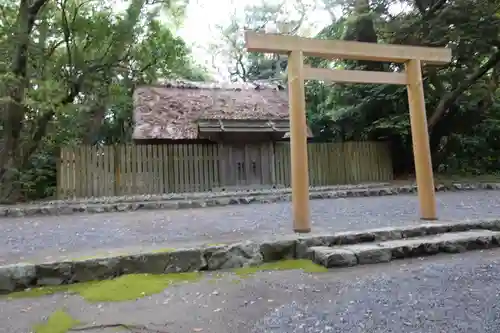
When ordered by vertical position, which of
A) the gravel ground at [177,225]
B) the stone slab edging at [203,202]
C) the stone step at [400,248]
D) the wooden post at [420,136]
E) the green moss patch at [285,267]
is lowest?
the green moss patch at [285,267]

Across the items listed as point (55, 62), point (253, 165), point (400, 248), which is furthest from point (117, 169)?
point (400, 248)

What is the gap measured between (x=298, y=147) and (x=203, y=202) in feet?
13.3

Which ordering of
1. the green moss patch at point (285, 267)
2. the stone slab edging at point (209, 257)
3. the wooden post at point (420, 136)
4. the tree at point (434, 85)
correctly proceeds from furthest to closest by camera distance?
1. the tree at point (434, 85)
2. the wooden post at point (420, 136)
3. the green moss patch at point (285, 267)
4. the stone slab edging at point (209, 257)

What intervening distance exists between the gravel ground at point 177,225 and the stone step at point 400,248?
78cm

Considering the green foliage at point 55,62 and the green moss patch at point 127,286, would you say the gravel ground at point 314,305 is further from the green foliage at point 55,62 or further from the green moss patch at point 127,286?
the green foliage at point 55,62

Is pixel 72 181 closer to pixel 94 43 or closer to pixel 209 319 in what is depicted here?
pixel 94 43

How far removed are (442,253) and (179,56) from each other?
9286mm

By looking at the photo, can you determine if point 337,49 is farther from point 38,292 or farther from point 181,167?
point 181,167

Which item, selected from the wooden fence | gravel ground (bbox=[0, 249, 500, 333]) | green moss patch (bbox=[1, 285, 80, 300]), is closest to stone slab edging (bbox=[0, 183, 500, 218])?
the wooden fence

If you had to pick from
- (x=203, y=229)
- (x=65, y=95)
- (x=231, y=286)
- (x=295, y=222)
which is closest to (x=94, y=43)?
(x=65, y=95)

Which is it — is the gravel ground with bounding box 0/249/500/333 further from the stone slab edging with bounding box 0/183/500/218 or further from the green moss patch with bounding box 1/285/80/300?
the stone slab edging with bounding box 0/183/500/218

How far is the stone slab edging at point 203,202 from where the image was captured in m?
7.41

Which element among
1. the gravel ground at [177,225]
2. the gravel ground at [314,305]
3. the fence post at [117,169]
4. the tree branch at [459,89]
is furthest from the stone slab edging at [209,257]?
the tree branch at [459,89]

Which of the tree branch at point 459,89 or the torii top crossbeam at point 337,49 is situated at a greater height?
the tree branch at point 459,89
